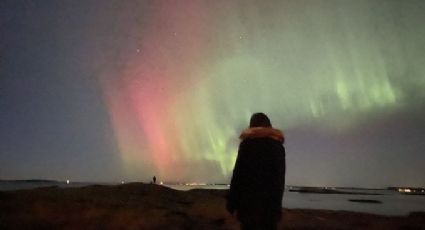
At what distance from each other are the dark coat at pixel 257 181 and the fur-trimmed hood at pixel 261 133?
0.14 feet

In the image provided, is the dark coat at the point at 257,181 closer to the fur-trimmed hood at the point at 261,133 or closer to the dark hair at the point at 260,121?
the fur-trimmed hood at the point at 261,133

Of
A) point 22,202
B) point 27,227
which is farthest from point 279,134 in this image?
point 22,202

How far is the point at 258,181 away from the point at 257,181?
0.01 metres

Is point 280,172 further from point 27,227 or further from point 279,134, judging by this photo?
point 27,227

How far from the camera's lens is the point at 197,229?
12.9 m

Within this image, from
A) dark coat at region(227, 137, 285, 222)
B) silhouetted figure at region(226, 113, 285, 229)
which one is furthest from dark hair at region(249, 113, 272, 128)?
dark coat at region(227, 137, 285, 222)

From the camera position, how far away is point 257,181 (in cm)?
461

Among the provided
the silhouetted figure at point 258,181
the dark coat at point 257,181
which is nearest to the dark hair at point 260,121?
the silhouetted figure at point 258,181

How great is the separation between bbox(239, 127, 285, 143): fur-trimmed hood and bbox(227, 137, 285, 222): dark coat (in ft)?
0.14

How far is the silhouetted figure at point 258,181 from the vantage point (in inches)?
180

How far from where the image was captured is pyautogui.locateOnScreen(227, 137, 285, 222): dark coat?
4.58m

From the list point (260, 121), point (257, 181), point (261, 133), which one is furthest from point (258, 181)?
point (260, 121)

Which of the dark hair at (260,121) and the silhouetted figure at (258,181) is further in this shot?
the dark hair at (260,121)

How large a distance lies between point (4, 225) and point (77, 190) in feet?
39.3
